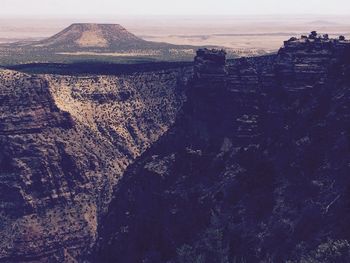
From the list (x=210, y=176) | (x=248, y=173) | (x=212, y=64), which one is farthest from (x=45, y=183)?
(x=248, y=173)

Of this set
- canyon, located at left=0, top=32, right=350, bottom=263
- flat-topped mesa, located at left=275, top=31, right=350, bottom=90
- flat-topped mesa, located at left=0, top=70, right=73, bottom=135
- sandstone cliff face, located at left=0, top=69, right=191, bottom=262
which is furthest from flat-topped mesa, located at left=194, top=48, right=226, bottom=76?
flat-topped mesa, located at left=0, top=70, right=73, bottom=135

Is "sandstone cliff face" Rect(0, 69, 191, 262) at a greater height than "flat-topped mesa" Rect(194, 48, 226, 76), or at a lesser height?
lesser

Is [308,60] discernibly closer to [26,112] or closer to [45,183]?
[45,183]

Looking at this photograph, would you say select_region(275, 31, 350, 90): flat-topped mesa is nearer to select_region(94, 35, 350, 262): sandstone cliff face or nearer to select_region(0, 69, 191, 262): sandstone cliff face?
select_region(94, 35, 350, 262): sandstone cliff face

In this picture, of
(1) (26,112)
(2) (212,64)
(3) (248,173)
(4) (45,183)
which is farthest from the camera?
(1) (26,112)

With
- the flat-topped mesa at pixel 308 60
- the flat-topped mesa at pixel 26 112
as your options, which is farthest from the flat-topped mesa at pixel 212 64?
the flat-topped mesa at pixel 26 112

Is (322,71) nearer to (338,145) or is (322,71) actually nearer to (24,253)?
(338,145)

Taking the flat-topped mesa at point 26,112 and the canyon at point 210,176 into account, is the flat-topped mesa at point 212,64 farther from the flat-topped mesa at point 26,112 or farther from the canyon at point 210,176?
the flat-topped mesa at point 26,112
